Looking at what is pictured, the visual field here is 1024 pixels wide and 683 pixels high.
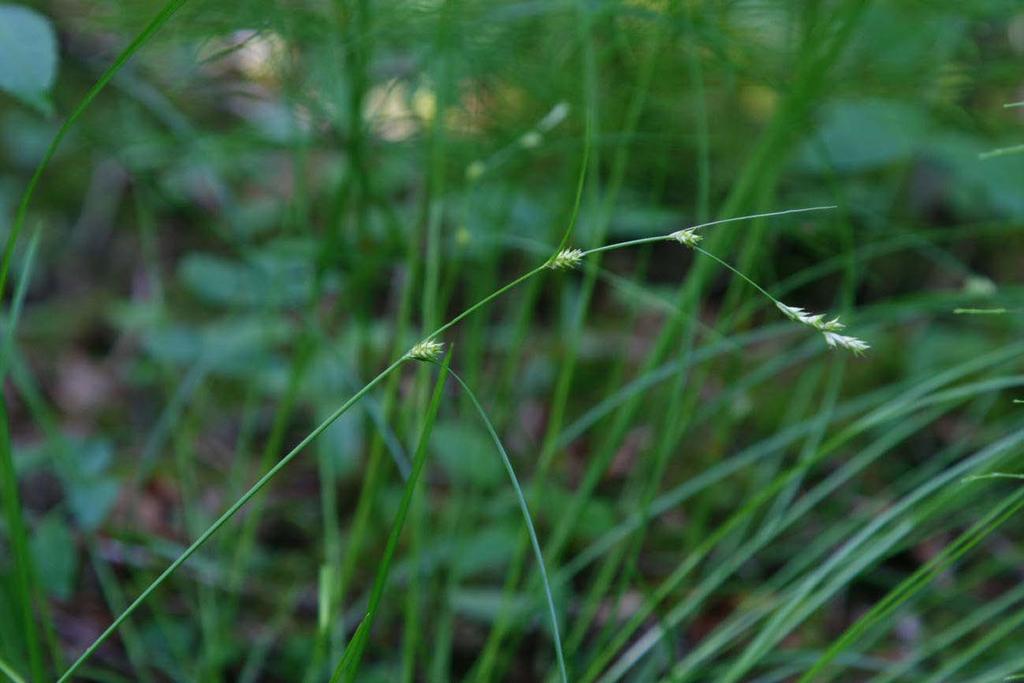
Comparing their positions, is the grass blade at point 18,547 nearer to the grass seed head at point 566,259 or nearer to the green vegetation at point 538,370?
the green vegetation at point 538,370

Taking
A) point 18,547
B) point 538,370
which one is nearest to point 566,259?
point 18,547

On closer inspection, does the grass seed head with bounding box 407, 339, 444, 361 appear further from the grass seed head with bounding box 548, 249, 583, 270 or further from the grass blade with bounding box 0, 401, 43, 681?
the grass blade with bounding box 0, 401, 43, 681

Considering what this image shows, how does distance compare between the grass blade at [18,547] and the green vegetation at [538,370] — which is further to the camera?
the green vegetation at [538,370]

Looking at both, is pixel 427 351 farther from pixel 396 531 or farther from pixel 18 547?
pixel 18 547

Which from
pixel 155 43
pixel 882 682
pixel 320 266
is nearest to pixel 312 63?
pixel 155 43

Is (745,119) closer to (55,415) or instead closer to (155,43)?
(155,43)

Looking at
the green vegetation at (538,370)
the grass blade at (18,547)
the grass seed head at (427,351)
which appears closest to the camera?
the grass seed head at (427,351)

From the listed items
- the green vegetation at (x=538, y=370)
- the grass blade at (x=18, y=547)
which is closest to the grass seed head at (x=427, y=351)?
the green vegetation at (x=538, y=370)

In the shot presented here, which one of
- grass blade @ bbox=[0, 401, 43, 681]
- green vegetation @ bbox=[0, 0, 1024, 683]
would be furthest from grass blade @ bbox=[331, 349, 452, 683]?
grass blade @ bbox=[0, 401, 43, 681]
